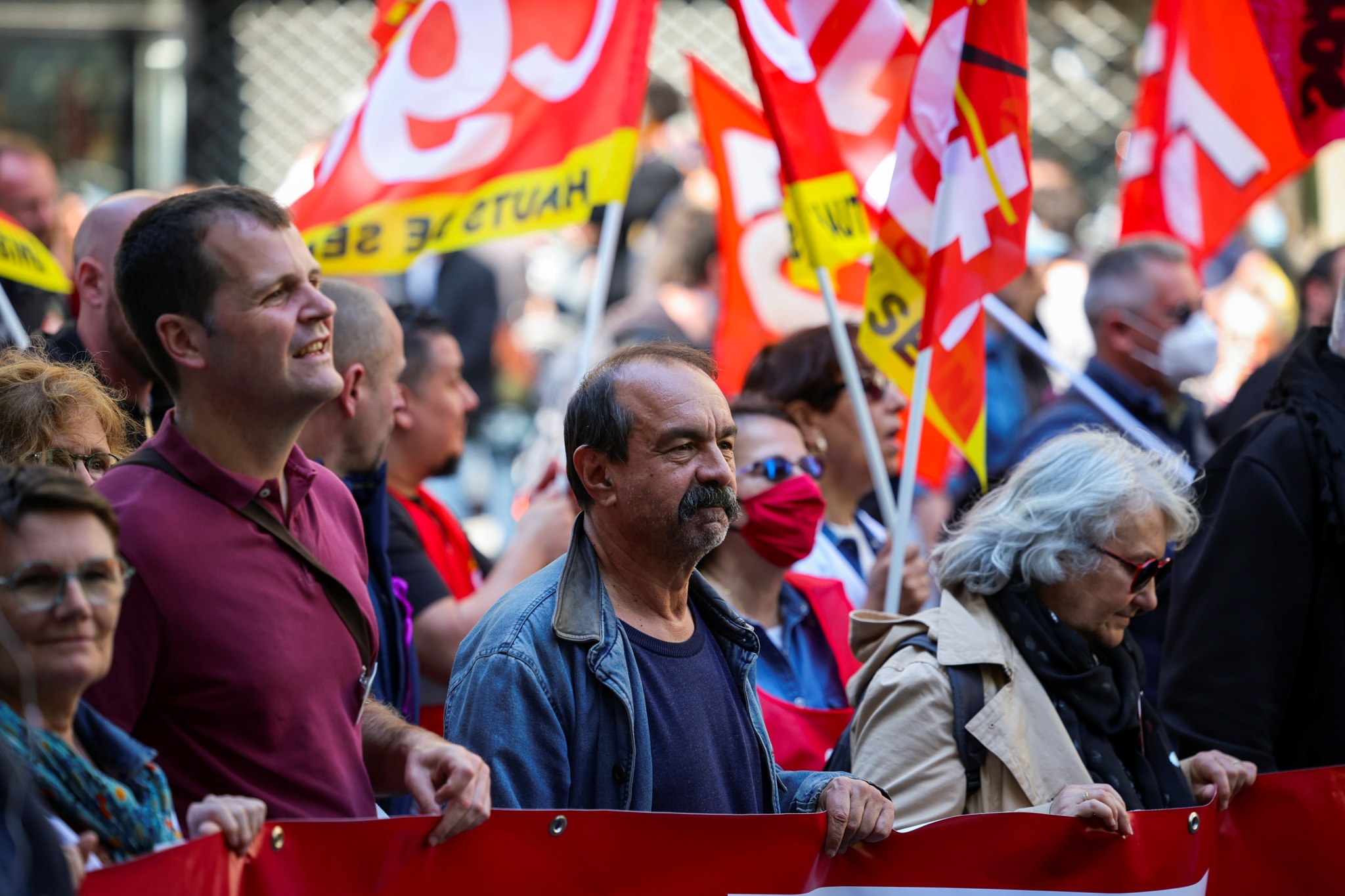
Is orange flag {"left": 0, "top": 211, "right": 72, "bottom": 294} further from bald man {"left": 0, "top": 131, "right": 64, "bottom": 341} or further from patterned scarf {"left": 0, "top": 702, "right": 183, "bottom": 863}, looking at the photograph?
patterned scarf {"left": 0, "top": 702, "right": 183, "bottom": 863}

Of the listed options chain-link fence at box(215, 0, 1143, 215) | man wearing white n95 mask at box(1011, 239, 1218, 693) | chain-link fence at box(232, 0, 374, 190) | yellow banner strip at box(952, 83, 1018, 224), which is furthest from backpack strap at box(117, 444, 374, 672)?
chain-link fence at box(232, 0, 374, 190)

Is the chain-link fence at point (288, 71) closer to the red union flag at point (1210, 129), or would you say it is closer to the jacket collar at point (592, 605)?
the red union flag at point (1210, 129)

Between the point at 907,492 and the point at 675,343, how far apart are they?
1.18 metres

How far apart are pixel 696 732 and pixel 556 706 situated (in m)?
0.28

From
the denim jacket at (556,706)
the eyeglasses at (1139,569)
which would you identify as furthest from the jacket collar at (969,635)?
the denim jacket at (556,706)

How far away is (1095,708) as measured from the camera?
3379 millimetres

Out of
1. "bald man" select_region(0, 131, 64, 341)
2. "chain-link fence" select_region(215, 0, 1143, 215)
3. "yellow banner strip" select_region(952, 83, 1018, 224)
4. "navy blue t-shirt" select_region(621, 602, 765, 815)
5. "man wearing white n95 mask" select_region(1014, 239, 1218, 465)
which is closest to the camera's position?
"navy blue t-shirt" select_region(621, 602, 765, 815)

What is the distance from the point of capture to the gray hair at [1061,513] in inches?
136

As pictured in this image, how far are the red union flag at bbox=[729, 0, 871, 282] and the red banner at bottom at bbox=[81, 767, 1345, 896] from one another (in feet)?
6.37

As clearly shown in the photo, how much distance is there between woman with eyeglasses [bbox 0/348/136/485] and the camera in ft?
9.19

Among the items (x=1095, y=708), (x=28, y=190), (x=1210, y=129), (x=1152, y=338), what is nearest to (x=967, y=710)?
(x=1095, y=708)

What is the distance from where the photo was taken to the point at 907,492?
4113 millimetres

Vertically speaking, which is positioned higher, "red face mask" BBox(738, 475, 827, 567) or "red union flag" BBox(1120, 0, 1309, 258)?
"red union flag" BBox(1120, 0, 1309, 258)

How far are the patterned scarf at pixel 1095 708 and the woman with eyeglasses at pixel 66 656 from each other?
75.5 inches
